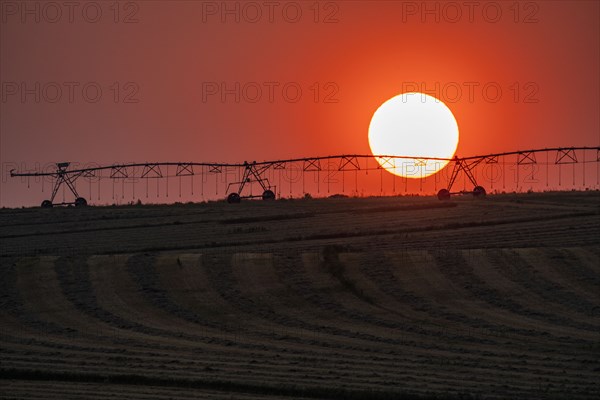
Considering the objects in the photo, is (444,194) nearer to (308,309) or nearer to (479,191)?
(479,191)

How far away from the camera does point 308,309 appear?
50969 millimetres

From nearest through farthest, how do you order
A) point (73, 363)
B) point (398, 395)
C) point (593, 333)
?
point (398, 395) → point (73, 363) → point (593, 333)

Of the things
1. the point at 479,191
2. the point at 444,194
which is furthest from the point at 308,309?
the point at 479,191

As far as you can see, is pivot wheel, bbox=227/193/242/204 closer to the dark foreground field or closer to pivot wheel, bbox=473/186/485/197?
pivot wheel, bbox=473/186/485/197

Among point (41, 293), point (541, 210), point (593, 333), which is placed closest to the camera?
point (593, 333)

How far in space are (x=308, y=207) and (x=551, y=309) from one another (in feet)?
168

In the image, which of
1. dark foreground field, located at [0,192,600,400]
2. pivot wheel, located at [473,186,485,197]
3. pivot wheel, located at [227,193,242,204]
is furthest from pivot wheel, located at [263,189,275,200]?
dark foreground field, located at [0,192,600,400]

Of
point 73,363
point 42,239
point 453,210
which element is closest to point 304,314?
point 73,363

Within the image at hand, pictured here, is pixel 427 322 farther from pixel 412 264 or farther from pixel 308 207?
pixel 308 207

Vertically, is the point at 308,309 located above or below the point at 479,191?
below

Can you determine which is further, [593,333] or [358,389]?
[593,333]

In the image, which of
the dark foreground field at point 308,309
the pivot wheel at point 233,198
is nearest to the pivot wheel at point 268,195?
the pivot wheel at point 233,198

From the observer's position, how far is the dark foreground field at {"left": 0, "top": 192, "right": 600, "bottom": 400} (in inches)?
1378

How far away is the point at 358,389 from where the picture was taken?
3328cm
